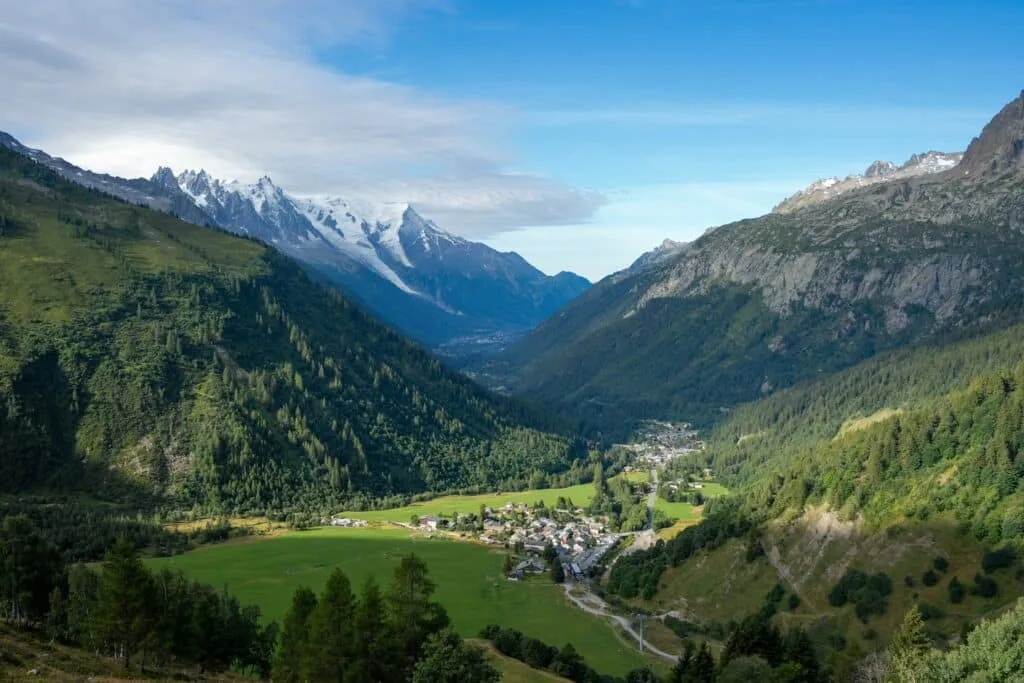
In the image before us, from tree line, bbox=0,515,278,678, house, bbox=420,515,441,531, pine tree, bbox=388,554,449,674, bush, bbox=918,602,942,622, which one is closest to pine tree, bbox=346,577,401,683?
pine tree, bbox=388,554,449,674

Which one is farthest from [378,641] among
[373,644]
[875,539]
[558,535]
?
[558,535]

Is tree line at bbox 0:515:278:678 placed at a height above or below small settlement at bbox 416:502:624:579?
above

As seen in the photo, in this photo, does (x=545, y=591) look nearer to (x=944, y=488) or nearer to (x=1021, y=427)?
(x=944, y=488)

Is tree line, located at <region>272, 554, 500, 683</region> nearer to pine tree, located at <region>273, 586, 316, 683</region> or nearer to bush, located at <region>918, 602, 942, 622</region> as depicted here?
pine tree, located at <region>273, 586, 316, 683</region>

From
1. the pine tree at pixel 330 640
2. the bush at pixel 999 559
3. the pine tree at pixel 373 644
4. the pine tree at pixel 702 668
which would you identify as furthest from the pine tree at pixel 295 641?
the bush at pixel 999 559

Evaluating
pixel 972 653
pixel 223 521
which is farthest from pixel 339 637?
pixel 223 521

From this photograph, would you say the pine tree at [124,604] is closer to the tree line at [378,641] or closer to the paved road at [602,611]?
the tree line at [378,641]

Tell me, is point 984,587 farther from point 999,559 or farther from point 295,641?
point 295,641
